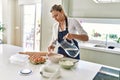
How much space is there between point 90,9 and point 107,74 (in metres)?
1.86

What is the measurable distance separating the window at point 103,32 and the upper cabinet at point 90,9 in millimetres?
258

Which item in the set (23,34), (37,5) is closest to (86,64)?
(37,5)

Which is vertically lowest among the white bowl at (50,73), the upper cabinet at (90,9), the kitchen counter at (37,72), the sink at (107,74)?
the sink at (107,74)

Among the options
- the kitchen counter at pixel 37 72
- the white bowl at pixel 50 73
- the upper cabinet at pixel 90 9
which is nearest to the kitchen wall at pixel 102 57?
the upper cabinet at pixel 90 9

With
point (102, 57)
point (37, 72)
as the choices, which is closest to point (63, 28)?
point (37, 72)

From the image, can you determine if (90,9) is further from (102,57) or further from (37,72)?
(37,72)

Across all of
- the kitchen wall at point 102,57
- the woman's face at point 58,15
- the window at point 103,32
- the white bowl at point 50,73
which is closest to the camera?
the white bowl at point 50,73

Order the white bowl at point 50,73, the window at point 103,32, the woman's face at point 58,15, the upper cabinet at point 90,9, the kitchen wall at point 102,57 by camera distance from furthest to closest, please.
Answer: the window at point 103,32, the upper cabinet at point 90,9, the kitchen wall at point 102,57, the woman's face at point 58,15, the white bowl at point 50,73

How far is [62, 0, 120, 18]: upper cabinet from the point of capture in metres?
2.69

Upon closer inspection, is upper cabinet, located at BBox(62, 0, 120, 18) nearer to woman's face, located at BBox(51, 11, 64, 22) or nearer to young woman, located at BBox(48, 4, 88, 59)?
young woman, located at BBox(48, 4, 88, 59)

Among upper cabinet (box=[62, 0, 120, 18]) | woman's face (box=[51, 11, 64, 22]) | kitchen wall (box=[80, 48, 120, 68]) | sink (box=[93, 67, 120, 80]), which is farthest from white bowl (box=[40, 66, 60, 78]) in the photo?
upper cabinet (box=[62, 0, 120, 18])

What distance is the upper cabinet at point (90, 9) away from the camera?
8.82 ft

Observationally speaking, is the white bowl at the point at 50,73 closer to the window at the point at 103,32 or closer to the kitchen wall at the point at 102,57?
the kitchen wall at the point at 102,57

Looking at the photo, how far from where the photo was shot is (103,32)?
10.1 ft
